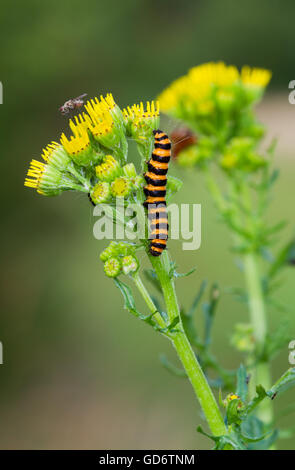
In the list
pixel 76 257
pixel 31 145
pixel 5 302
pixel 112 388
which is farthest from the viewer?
pixel 31 145

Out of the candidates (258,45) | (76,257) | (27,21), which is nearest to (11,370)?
(76,257)

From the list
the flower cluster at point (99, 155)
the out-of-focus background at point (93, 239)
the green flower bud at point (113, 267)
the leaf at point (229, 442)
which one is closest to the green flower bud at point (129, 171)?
the flower cluster at point (99, 155)

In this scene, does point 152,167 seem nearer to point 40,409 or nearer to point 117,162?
point 117,162

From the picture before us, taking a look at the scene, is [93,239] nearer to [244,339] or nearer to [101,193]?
[244,339]

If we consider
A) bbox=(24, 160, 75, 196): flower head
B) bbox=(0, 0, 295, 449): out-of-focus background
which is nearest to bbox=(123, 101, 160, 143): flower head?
bbox=(24, 160, 75, 196): flower head

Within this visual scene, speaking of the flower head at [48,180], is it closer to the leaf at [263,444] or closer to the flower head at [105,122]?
the flower head at [105,122]

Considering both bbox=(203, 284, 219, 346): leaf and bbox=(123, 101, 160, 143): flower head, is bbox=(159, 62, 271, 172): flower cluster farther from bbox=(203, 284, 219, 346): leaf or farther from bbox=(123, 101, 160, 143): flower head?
bbox=(123, 101, 160, 143): flower head
